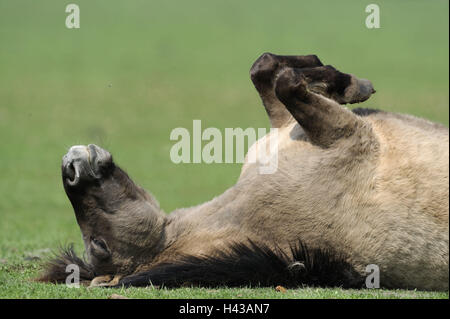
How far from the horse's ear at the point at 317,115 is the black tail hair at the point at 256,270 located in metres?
0.88

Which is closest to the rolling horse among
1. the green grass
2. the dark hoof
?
the dark hoof

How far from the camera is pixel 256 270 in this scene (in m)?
5.18

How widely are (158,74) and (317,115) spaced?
920 inches

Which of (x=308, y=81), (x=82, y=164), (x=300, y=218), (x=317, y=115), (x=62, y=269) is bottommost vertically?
(x=62, y=269)

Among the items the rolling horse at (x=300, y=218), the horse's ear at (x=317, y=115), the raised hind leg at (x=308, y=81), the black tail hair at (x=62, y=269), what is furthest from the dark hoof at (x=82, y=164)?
the raised hind leg at (x=308, y=81)

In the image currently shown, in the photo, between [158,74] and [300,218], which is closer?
[300,218]

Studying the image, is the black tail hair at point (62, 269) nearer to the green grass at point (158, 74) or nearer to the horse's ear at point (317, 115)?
the horse's ear at point (317, 115)

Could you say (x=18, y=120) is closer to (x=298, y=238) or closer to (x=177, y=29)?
(x=177, y=29)

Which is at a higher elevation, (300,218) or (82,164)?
(82,164)

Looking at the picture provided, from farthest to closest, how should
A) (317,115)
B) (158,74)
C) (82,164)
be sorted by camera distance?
(158,74), (317,115), (82,164)

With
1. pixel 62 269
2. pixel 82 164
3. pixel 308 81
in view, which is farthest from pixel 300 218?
pixel 62 269

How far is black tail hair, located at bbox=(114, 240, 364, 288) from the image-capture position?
16.9 feet

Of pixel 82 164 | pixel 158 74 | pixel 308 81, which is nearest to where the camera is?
pixel 82 164

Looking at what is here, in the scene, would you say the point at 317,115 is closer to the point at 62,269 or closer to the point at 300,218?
the point at 300,218
